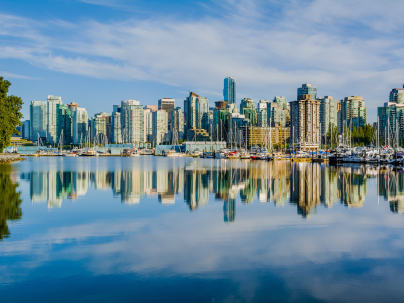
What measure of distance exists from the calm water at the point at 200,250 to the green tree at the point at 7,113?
53908mm

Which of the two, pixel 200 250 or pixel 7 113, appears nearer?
pixel 200 250

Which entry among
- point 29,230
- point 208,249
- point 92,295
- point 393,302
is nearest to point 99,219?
point 29,230

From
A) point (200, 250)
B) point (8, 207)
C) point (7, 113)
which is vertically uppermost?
point (7, 113)

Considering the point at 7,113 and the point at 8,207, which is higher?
the point at 7,113

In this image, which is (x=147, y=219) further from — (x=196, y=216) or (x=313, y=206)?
(x=313, y=206)

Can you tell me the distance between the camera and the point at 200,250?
15.5 m

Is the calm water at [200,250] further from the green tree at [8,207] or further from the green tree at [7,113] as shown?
the green tree at [7,113]

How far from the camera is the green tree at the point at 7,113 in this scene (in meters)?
77.4

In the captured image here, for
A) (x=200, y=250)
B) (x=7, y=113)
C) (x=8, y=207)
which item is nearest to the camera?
(x=200, y=250)

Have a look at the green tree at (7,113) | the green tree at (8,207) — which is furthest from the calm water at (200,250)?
the green tree at (7,113)

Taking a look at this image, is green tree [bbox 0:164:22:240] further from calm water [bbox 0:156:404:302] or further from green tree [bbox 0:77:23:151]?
green tree [bbox 0:77:23:151]

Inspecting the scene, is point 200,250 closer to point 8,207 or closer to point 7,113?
point 8,207

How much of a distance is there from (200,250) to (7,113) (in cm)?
7518

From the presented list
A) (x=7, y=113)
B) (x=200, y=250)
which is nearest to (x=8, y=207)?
(x=200, y=250)
